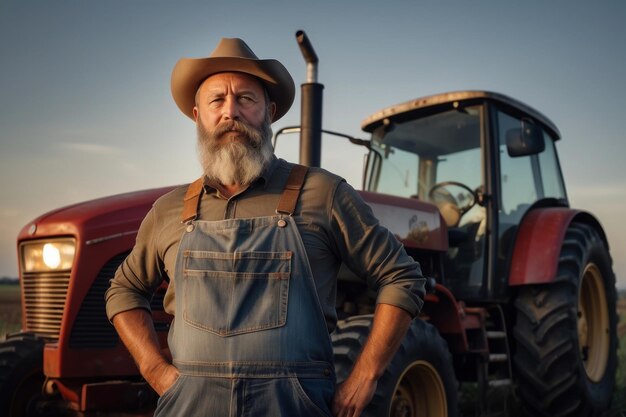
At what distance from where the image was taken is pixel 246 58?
2.29 m

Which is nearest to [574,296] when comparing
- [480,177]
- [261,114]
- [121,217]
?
[480,177]

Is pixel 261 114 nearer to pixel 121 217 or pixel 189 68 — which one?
pixel 189 68

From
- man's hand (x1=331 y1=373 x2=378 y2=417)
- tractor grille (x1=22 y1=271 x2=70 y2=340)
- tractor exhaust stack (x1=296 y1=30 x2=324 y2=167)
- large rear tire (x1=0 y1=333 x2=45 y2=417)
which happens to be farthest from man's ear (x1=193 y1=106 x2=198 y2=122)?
large rear tire (x1=0 y1=333 x2=45 y2=417)

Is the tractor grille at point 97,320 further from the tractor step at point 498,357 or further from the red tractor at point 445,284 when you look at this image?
the tractor step at point 498,357

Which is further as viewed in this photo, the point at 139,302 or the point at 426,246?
the point at 426,246

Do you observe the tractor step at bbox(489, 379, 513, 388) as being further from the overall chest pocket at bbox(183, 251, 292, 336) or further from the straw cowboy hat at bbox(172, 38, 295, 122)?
the overall chest pocket at bbox(183, 251, 292, 336)

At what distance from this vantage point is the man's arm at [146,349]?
2.07 m

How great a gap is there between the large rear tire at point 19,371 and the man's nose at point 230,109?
237cm

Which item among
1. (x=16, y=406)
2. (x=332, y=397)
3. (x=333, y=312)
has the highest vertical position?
(x=333, y=312)

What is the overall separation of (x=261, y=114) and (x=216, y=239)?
0.47 meters

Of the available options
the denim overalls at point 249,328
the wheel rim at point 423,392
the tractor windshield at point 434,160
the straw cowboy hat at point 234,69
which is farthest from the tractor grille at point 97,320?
the tractor windshield at point 434,160

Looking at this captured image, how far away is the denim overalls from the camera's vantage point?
1894mm

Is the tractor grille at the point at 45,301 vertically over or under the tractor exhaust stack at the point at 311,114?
under

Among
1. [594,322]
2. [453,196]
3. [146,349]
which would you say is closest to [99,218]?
[146,349]
